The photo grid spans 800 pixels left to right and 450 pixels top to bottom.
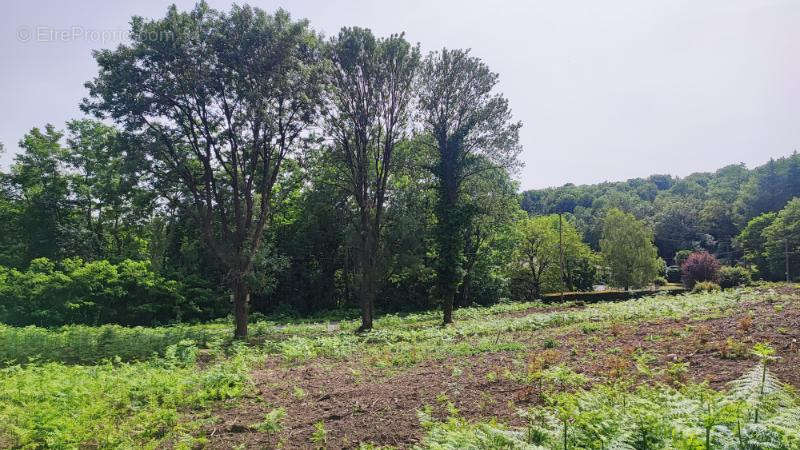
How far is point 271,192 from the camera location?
24938mm

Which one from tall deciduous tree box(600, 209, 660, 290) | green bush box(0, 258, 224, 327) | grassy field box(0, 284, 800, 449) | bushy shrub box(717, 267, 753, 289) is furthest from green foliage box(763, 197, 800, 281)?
green bush box(0, 258, 224, 327)

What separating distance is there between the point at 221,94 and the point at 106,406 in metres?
13.6

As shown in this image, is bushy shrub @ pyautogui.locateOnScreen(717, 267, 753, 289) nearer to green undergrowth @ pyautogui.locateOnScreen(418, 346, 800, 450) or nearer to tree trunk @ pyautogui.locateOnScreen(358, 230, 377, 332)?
tree trunk @ pyautogui.locateOnScreen(358, 230, 377, 332)

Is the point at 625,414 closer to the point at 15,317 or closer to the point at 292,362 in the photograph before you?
the point at 292,362

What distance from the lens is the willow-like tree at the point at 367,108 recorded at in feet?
64.3

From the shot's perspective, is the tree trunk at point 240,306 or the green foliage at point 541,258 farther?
the green foliage at point 541,258

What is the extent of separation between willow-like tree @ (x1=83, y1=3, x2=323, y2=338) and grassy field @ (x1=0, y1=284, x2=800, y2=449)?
26.3 feet

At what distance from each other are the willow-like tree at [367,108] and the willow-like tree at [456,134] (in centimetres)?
195

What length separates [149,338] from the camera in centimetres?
1672

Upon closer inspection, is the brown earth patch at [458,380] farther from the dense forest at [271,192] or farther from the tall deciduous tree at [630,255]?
the tall deciduous tree at [630,255]

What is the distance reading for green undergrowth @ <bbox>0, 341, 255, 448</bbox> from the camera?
5.84 meters

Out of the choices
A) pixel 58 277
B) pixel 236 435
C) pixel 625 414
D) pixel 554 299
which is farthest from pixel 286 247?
pixel 625 414

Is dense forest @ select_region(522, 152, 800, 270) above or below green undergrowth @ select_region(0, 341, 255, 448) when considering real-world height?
above

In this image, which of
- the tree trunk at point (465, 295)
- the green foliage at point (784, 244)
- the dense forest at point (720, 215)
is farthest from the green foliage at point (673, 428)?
the dense forest at point (720, 215)
